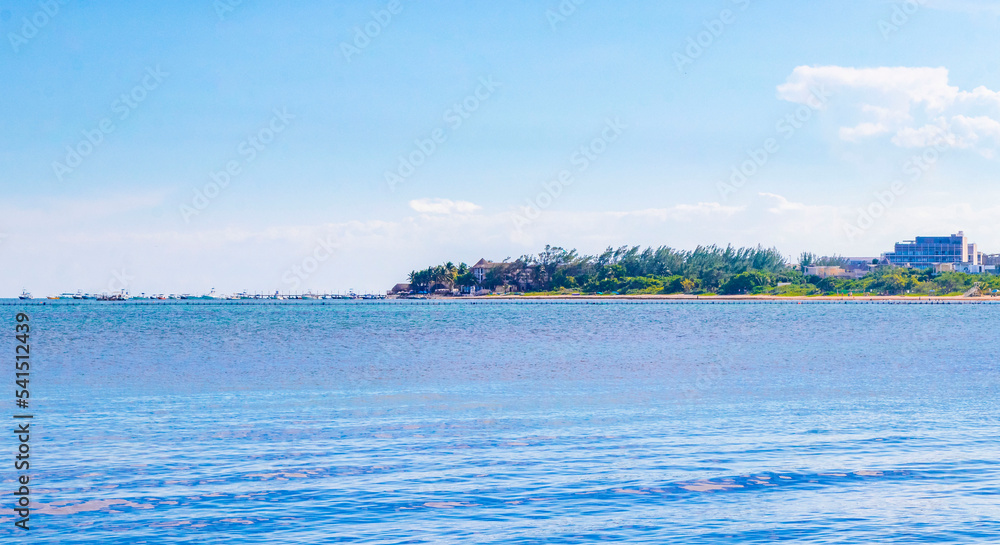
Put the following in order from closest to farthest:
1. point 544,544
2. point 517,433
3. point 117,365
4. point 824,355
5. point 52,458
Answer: point 544,544 < point 52,458 < point 517,433 < point 117,365 < point 824,355

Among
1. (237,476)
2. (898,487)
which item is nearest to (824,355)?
(898,487)

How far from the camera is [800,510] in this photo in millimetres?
13625

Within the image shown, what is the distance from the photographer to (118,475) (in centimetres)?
1595

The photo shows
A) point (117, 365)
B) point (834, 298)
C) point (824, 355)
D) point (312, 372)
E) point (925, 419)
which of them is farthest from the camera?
point (834, 298)

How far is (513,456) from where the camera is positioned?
17719 millimetres

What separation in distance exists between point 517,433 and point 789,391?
12.9m

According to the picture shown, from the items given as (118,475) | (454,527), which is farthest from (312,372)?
(454,527)

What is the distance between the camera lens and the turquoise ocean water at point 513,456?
12.9m

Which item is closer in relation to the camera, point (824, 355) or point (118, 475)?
point (118, 475)

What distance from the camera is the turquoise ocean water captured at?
42.2ft

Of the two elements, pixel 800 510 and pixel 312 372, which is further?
pixel 312 372

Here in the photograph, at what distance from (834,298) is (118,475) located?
191 m

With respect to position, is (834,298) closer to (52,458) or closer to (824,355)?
(824,355)

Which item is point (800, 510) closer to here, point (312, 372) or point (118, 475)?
point (118, 475)
